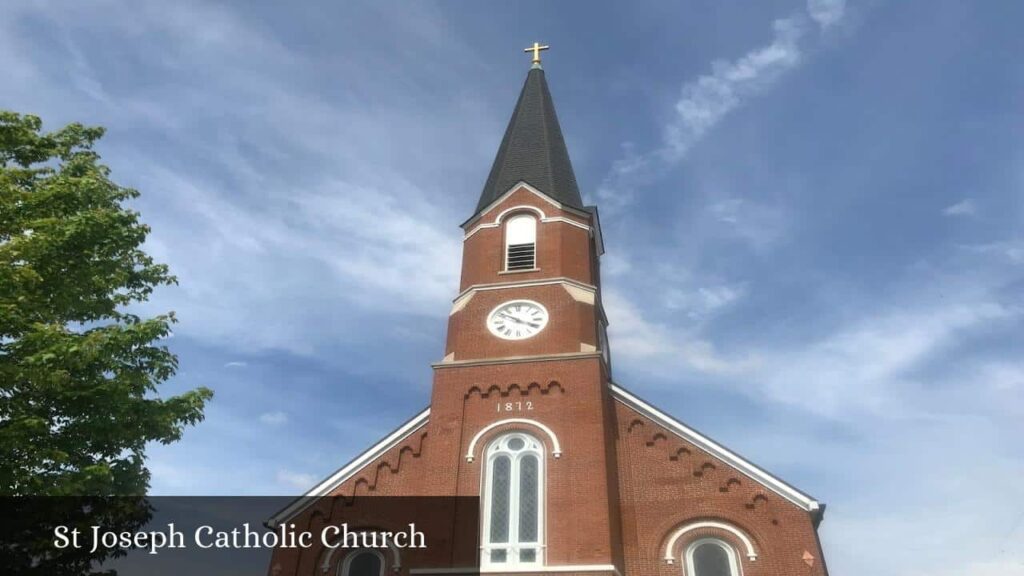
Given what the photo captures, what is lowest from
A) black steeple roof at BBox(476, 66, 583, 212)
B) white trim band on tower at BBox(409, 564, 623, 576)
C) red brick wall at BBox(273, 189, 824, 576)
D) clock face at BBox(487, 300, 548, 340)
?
white trim band on tower at BBox(409, 564, 623, 576)

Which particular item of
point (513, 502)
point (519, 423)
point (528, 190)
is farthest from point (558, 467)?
point (528, 190)

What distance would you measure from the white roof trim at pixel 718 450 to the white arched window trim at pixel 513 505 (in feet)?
9.77

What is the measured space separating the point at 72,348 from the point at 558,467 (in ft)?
32.3

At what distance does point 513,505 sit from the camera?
604 inches

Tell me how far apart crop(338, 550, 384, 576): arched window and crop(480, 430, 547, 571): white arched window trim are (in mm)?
2966

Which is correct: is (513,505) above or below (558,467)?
below

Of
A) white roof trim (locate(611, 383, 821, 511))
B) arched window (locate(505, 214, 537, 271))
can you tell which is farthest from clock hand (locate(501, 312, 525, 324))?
white roof trim (locate(611, 383, 821, 511))

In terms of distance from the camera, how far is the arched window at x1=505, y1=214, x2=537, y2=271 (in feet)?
65.8

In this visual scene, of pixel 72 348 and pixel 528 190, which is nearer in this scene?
pixel 72 348

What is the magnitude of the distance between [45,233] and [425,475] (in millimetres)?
9328

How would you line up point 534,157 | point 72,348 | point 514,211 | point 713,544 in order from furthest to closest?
point 534,157 → point 514,211 → point 713,544 → point 72,348

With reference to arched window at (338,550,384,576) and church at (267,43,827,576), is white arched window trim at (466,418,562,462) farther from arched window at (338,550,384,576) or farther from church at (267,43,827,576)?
arched window at (338,550,384,576)

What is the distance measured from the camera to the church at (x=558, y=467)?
1480cm

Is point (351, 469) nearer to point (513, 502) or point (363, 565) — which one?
point (363, 565)
